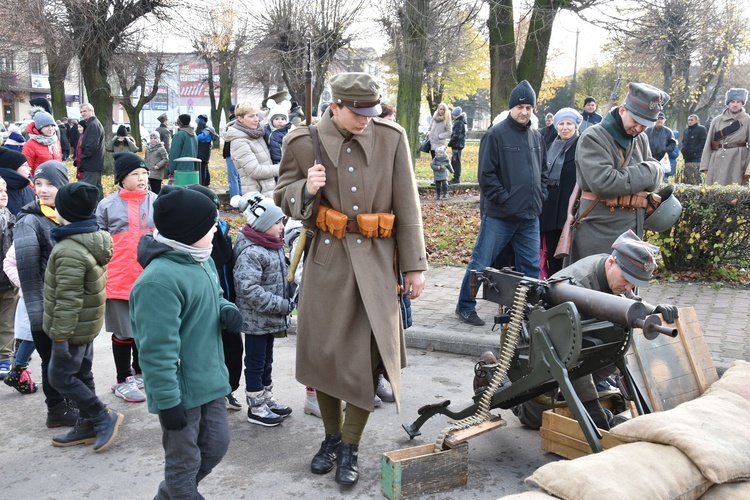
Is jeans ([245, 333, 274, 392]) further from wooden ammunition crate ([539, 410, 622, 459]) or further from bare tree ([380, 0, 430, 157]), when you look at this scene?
bare tree ([380, 0, 430, 157])

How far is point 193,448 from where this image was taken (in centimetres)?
313

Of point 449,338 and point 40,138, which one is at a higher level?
point 40,138

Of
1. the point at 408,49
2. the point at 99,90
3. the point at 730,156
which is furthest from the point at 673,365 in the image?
the point at 99,90

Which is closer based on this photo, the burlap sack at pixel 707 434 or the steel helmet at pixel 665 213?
the burlap sack at pixel 707 434

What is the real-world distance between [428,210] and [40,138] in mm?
7045

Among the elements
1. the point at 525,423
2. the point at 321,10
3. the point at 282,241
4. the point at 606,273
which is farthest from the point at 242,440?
the point at 321,10

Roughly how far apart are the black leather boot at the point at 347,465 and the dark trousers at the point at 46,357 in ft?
6.23

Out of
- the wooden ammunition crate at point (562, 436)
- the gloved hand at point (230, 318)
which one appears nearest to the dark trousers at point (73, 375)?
the gloved hand at point (230, 318)

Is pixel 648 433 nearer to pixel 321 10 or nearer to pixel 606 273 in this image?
pixel 606 273

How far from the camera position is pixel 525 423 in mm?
4543

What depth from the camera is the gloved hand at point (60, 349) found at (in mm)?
4133

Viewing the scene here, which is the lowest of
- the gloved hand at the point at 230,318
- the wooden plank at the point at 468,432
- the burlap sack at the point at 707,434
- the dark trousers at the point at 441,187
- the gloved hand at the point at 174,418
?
the wooden plank at the point at 468,432

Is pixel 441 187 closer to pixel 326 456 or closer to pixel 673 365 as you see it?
pixel 673 365

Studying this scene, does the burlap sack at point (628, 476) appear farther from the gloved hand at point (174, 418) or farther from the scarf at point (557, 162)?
Answer: the scarf at point (557, 162)
